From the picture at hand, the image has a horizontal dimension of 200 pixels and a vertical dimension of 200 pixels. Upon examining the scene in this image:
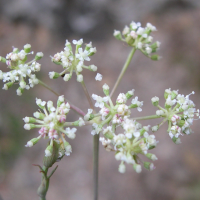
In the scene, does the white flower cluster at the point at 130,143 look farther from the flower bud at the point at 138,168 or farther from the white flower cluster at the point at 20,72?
the white flower cluster at the point at 20,72

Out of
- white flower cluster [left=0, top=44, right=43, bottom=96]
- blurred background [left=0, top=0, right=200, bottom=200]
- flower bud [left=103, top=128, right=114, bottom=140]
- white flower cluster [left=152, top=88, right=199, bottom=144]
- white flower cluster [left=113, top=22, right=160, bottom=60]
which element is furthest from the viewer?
blurred background [left=0, top=0, right=200, bottom=200]

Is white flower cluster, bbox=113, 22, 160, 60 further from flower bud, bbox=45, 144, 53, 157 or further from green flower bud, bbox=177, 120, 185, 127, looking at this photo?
flower bud, bbox=45, 144, 53, 157

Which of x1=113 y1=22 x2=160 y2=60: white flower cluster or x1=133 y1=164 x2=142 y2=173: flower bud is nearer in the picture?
x1=133 y1=164 x2=142 y2=173: flower bud

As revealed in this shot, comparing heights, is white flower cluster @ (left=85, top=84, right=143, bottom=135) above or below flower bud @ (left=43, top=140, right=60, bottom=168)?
A: above

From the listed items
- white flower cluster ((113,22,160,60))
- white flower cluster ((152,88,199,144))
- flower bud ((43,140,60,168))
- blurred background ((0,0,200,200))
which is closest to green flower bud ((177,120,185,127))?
white flower cluster ((152,88,199,144))

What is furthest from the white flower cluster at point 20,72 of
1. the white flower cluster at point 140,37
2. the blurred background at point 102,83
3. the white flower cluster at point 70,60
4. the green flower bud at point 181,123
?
the blurred background at point 102,83

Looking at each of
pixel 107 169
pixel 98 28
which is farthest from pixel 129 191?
pixel 98 28

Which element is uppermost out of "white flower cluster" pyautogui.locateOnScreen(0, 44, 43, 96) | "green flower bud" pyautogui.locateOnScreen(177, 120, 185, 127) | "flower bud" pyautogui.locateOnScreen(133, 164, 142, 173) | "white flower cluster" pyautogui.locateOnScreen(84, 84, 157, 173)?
"white flower cluster" pyautogui.locateOnScreen(0, 44, 43, 96)

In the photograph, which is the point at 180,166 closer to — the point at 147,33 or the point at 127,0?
the point at 147,33

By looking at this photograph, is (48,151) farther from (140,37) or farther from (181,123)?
(140,37)
